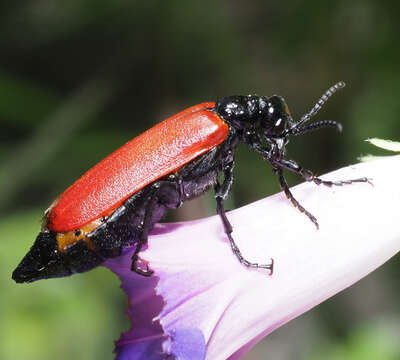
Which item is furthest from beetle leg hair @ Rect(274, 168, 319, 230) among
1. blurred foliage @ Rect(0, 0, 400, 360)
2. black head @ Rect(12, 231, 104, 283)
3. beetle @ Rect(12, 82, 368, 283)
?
blurred foliage @ Rect(0, 0, 400, 360)

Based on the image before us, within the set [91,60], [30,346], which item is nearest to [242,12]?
[91,60]

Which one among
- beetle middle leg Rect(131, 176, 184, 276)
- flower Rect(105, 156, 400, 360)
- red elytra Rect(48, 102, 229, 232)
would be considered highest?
red elytra Rect(48, 102, 229, 232)

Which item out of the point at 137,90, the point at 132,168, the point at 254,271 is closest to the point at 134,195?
the point at 132,168

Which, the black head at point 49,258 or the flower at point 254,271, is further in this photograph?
the black head at point 49,258

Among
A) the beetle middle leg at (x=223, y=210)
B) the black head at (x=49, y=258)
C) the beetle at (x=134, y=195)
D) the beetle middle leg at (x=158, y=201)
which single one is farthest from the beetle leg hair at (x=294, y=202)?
the black head at (x=49, y=258)

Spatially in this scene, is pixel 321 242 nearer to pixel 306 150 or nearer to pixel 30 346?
pixel 30 346

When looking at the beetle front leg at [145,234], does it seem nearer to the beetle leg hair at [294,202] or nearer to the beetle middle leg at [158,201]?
the beetle middle leg at [158,201]

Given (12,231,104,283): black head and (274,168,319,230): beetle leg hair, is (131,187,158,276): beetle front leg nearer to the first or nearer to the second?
(12,231,104,283): black head
